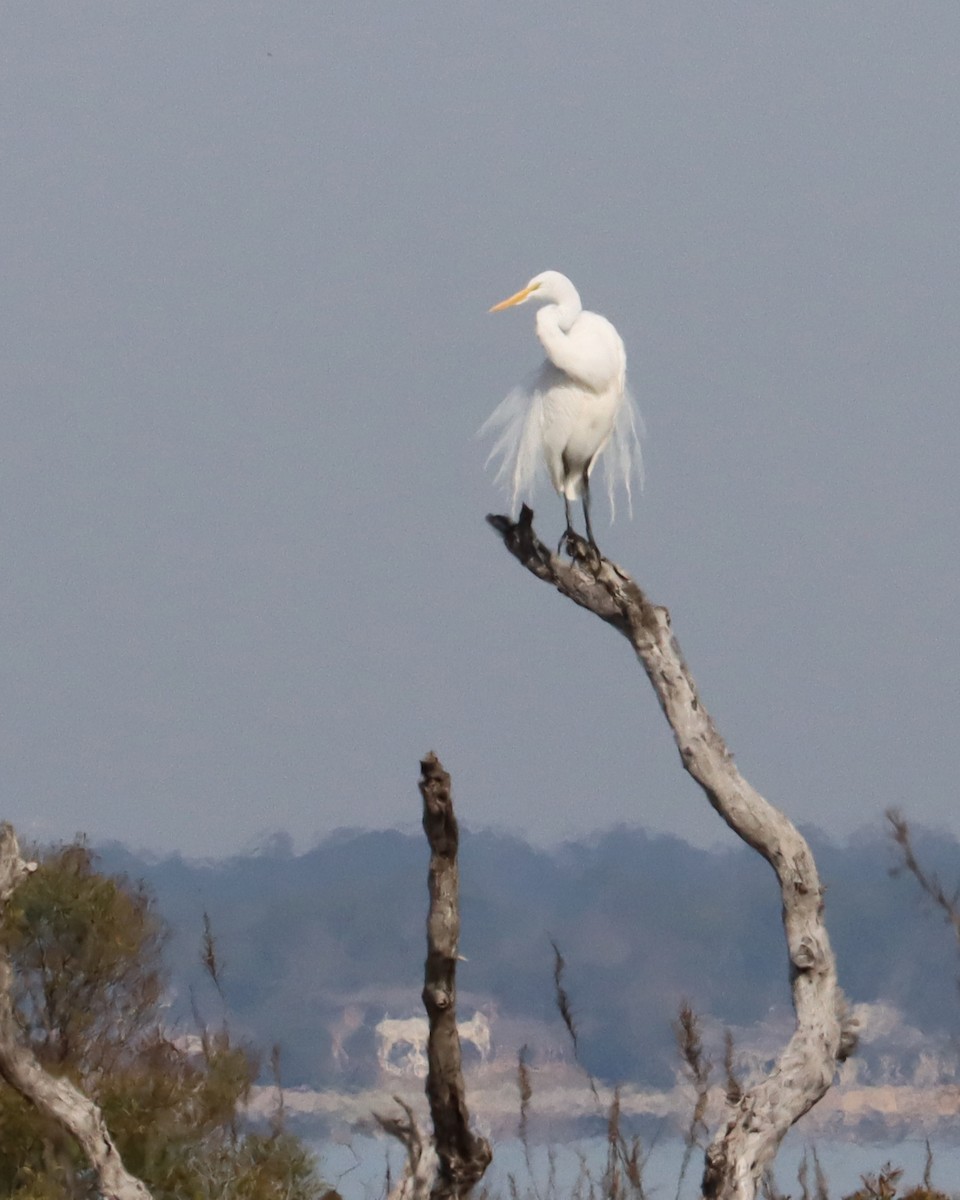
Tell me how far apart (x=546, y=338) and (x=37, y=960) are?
10.7 feet

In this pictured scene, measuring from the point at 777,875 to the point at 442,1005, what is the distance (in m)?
1.00

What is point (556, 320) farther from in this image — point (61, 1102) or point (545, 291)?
point (61, 1102)

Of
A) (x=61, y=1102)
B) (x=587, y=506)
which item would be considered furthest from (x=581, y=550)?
(x=61, y=1102)

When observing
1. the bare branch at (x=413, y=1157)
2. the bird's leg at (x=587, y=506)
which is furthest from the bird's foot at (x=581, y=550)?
the bare branch at (x=413, y=1157)

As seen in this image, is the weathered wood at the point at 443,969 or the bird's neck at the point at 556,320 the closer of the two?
the weathered wood at the point at 443,969

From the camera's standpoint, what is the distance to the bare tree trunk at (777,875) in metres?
4.86

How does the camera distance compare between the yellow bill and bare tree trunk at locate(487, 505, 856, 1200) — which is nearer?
bare tree trunk at locate(487, 505, 856, 1200)


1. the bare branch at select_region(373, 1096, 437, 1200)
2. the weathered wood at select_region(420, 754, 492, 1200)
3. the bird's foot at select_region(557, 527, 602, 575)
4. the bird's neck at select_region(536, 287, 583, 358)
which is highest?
the bird's neck at select_region(536, 287, 583, 358)

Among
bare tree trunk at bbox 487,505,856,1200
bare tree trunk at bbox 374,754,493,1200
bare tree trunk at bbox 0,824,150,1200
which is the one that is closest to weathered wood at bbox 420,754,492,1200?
bare tree trunk at bbox 374,754,493,1200

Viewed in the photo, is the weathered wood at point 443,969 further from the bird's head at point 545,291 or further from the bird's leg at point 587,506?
the bird's head at point 545,291

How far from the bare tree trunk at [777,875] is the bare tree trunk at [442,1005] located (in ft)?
2.44

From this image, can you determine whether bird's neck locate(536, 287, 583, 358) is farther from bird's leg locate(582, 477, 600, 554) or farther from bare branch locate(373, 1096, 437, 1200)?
bare branch locate(373, 1096, 437, 1200)

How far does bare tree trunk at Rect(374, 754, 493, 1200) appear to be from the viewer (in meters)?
5.16

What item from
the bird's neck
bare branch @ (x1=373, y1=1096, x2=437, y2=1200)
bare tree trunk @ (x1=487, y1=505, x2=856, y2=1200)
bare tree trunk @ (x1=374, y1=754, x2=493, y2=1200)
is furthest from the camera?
the bird's neck
